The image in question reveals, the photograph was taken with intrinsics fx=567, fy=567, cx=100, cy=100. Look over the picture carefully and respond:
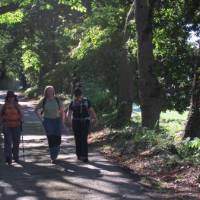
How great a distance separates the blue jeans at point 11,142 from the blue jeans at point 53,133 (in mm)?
756

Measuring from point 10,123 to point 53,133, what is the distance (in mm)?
1051

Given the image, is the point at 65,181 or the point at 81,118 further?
the point at 81,118

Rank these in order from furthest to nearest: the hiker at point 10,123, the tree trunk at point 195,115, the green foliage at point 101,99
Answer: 1. the green foliage at point 101,99
2. the tree trunk at point 195,115
3. the hiker at point 10,123

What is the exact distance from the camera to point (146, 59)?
15633 mm

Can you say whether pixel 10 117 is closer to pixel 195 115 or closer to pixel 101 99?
pixel 195 115

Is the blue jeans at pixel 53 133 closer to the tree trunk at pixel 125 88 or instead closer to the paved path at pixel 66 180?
the paved path at pixel 66 180

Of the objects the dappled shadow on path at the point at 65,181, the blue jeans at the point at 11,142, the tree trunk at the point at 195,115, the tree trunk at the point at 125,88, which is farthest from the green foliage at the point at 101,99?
the dappled shadow on path at the point at 65,181

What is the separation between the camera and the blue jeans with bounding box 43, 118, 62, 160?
13.3 m

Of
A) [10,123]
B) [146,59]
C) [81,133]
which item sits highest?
[146,59]

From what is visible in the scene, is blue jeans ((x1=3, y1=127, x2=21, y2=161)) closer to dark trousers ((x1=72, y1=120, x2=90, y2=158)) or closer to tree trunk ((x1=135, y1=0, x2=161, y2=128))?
dark trousers ((x1=72, y1=120, x2=90, y2=158))

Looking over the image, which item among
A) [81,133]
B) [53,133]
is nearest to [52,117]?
[53,133]

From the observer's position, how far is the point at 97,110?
2697 centimetres

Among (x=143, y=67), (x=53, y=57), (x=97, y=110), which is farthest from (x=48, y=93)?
(x=53, y=57)

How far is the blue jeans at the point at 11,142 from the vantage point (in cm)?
1328
